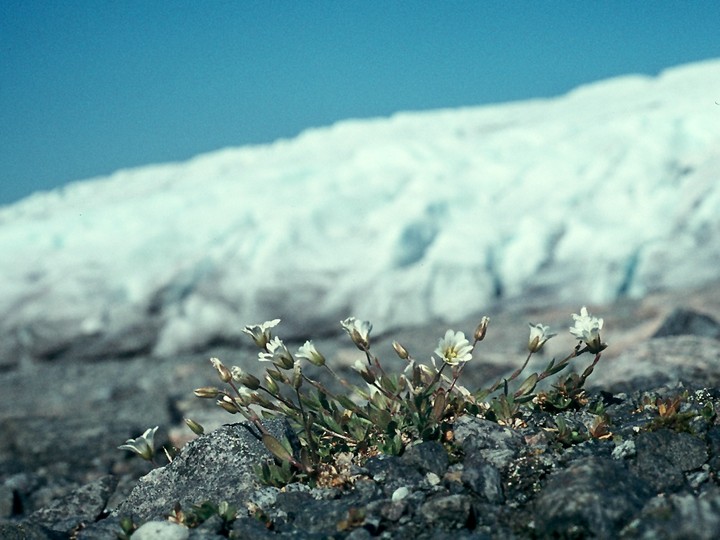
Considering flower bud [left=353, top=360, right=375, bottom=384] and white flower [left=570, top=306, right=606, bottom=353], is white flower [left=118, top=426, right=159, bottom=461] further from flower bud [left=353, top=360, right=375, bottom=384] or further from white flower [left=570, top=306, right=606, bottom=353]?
white flower [left=570, top=306, right=606, bottom=353]

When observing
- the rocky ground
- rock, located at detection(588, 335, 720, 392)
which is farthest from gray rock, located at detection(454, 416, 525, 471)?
rock, located at detection(588, 335, 720, 392)

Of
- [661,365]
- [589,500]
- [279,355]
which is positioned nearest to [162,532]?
[279,355]

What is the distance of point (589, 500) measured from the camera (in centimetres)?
248

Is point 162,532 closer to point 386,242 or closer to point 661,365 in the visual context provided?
point 661,365

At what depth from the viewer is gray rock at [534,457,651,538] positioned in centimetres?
242

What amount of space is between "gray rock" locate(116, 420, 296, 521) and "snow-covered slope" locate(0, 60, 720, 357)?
5927mm

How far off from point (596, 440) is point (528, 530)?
697 mm

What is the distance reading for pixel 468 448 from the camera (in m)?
A: 3.11

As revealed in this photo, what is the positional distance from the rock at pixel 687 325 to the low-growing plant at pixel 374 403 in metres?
3.83

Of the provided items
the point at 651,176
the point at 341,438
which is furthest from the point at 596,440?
the point at 651,176

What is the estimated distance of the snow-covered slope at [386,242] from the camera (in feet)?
30.6

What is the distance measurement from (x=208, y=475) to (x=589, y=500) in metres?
1.52

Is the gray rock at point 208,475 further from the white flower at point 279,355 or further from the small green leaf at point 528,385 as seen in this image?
the small green leaf at point 528,385

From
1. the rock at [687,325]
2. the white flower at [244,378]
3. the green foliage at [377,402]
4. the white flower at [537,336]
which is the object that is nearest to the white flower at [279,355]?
the green foliage at [377,402]
